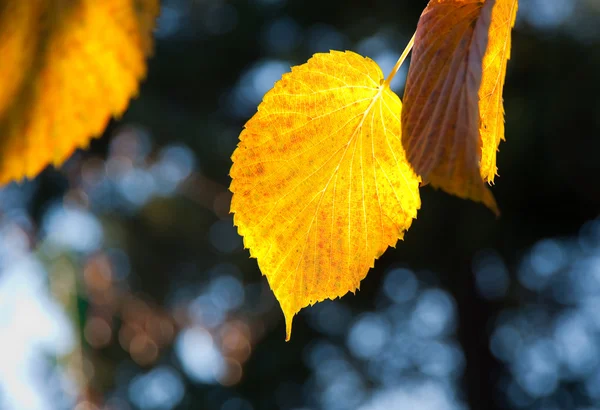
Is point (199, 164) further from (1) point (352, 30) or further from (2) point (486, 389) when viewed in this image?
(2) point (486, 389)

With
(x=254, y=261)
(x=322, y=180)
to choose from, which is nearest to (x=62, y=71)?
(x=322, y=180)

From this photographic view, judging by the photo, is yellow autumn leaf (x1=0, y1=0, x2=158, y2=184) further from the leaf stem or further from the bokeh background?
the bokeh background

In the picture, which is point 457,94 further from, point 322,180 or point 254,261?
point 254,261

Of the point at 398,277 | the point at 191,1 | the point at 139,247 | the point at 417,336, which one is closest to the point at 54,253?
the point at 139,247

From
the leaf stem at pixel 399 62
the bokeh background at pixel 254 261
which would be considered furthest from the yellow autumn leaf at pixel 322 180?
the bokeh background at pixel 254 261

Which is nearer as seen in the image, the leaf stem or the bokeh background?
the leaf stem

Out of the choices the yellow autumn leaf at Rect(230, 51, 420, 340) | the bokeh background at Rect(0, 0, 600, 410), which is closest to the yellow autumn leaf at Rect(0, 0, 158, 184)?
the yellow autumn leaf at Rect(230, 51, 420, 340)
